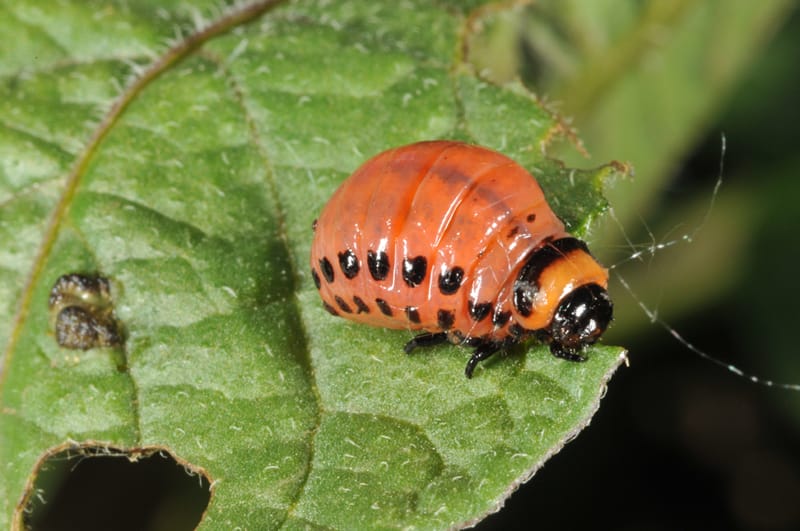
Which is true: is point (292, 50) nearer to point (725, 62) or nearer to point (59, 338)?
point (59, 338)

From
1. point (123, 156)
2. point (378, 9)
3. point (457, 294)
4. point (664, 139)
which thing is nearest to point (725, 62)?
point (664, 139)

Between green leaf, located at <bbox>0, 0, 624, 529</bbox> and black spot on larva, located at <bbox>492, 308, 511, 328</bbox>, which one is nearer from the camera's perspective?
green leaf, located at <bbox>0, 0, 624, 529</bbox>

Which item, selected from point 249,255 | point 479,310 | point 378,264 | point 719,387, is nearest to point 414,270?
point 378,264

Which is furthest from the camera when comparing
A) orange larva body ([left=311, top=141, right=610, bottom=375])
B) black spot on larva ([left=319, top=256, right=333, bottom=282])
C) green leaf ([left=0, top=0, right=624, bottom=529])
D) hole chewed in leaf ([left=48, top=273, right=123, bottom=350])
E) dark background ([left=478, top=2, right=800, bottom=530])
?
dark background ([left=478, top=2, right=800, bottom=530])

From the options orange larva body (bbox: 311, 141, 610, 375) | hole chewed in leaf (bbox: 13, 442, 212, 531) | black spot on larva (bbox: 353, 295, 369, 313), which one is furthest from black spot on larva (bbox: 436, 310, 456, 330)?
hole chewed in leaf (bbox: 13, 442, 212, 531)

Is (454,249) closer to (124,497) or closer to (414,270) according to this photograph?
(414,270)

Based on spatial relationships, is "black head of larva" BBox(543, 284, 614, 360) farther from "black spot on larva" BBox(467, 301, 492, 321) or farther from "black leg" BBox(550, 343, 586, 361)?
"black spot on larva" BBox(467, 301, 492, 321)
